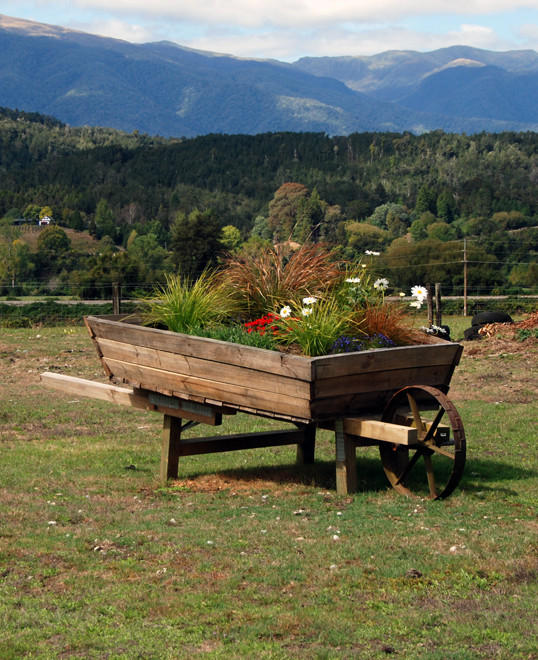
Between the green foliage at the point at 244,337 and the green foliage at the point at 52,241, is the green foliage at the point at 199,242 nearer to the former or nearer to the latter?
the green foliage at the point at 52,241

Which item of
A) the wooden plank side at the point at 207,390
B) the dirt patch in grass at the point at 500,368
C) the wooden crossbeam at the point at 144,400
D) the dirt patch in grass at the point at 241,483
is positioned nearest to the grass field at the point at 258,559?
the dirt patch in grass at the point at 241,483

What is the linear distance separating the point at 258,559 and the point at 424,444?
178cm

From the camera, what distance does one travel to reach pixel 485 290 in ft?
159

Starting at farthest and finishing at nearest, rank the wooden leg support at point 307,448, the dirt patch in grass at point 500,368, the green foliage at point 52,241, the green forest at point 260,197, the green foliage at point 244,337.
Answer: the green foliage at point 52,241 → the green forest at point 260,197 → the dirt patch in grass at point 500,368 → the wooden leg support at point 307,448 → the green foliage at point 244,337

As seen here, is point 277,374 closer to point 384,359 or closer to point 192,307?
point 384,359

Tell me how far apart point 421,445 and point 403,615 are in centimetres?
231

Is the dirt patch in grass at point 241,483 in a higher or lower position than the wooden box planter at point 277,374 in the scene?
lower

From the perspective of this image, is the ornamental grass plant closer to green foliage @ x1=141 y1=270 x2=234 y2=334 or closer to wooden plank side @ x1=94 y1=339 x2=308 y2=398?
green foliage @ x1=141 y1=270 x2=234 y2=334

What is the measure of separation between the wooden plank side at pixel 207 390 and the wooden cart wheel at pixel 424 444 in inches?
29.9

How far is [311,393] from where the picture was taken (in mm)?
5965

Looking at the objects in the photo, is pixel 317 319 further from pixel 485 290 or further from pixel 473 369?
pixel 485 290

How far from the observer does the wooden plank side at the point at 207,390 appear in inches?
242

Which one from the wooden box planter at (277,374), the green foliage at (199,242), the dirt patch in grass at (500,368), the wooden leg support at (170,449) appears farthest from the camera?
the green foliage at (199,242)

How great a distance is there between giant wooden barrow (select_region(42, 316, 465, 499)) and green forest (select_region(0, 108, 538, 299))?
40.3 metres
